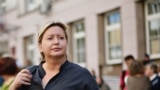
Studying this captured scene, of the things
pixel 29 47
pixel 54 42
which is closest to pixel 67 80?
pixel 54 42

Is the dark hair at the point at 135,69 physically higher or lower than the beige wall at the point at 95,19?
lower

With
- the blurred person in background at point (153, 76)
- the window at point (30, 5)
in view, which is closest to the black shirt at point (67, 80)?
the blurred person in background at point (153, 76)

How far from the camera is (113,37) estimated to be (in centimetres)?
1784

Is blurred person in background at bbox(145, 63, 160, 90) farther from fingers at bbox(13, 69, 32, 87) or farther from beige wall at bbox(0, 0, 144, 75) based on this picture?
beige wall at bbox(0, 0, 144, 75)

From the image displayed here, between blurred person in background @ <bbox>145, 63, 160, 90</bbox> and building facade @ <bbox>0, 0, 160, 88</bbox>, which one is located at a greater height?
building facade @ <bbox>0, 0, 160, 88</bbox>

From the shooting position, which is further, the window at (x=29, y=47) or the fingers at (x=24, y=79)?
the window at (x=29, y=47)

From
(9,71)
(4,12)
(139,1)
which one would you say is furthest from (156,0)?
(4,12)

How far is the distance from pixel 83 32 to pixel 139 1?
423 centimetres

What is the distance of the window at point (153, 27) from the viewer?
610 inches

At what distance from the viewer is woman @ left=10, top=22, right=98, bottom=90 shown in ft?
12.0

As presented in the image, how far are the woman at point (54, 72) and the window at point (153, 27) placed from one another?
463 inches

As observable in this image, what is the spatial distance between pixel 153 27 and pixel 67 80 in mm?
12295

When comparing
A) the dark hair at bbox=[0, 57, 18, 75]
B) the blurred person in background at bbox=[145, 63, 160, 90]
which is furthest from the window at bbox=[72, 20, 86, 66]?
the dark hair at bbox=[0, 57, 18, 75]

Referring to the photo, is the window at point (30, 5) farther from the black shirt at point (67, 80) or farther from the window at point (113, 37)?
the black shirt at point (67, 80)
